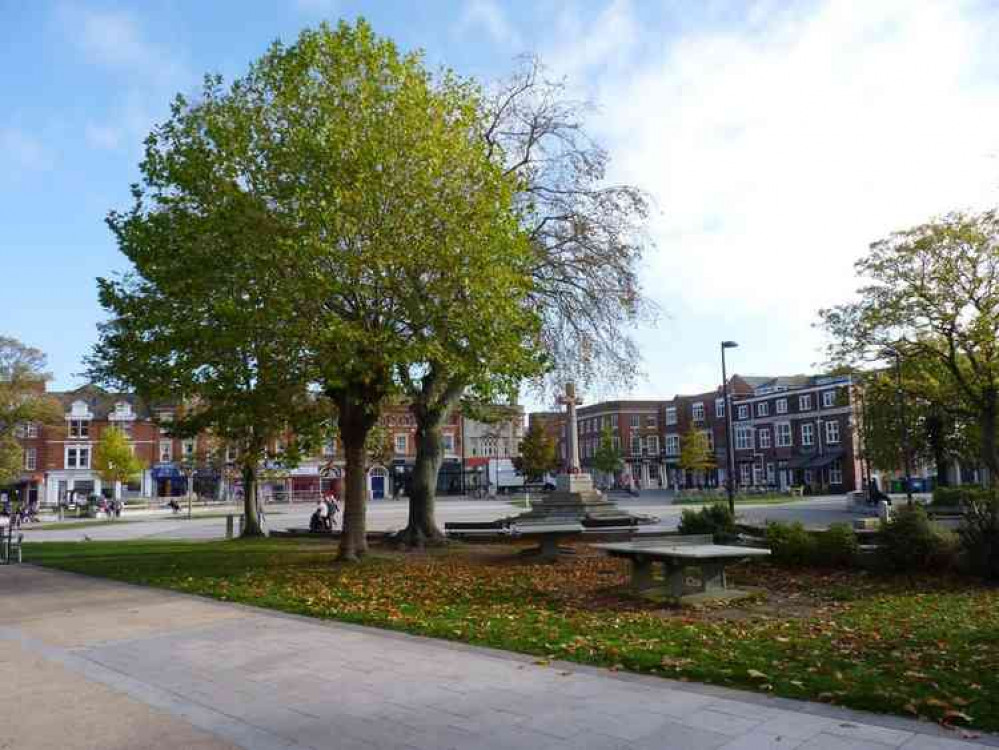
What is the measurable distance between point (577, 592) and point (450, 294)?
21.5 ft

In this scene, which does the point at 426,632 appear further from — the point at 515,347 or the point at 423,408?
the point at 423,408

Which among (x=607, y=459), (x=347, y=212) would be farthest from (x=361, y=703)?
(x=607, y=459)

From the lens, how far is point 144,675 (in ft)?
25.8

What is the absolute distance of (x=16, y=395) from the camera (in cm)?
5709

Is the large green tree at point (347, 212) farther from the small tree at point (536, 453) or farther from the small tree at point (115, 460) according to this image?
the small tree at point (536, 453)

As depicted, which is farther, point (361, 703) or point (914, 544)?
point (914, 544)

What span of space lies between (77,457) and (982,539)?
268 feet

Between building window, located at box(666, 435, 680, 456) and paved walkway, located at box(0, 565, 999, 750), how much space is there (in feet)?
287

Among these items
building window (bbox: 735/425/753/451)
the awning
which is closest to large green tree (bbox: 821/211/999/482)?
building window (bbox: 735/425/753/451)

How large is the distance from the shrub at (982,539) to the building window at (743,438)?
71779 millimetres

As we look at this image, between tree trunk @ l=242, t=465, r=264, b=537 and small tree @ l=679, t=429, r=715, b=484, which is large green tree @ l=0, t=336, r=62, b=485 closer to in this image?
tree trunk @ l=242, t=465, r=264, b=537

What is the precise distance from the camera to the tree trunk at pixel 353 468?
60.7 ft

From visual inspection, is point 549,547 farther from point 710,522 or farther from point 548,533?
point 710,522

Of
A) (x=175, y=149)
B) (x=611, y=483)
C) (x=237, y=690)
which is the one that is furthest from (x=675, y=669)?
(x=611, y=483)
